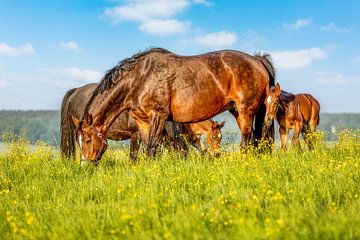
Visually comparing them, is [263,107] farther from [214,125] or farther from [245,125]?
[214,125]

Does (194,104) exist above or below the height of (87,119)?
Result: above

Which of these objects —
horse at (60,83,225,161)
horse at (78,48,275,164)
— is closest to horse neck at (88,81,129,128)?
horse at (78,48,275,164)

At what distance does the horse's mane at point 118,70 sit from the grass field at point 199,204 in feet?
6.87

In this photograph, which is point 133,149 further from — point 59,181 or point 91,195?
point 91,195

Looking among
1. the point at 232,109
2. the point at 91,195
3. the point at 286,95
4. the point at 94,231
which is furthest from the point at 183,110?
the point at 286,95

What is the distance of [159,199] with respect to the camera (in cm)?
527

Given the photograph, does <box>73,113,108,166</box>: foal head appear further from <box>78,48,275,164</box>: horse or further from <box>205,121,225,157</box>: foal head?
<box>205,121,225,157</box>: foal head

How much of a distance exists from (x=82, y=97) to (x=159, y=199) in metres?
7.74

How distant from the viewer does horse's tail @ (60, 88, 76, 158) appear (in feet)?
39.6

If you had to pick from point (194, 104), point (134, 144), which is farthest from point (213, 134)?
point (194, 104)

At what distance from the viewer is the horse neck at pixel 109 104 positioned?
930 centimetres

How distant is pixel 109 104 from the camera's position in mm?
9375

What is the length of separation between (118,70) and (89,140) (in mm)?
1799

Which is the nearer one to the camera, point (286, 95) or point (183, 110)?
point (183, 110)
